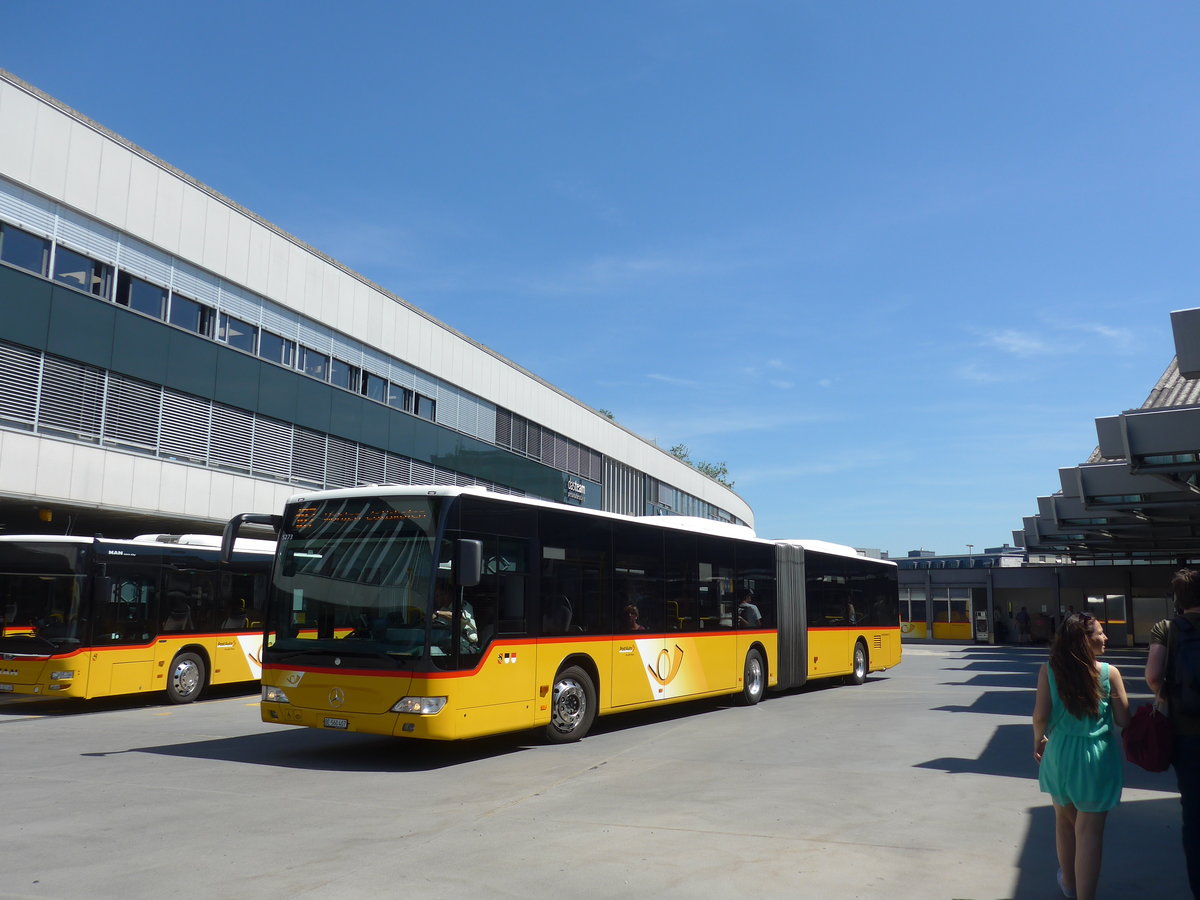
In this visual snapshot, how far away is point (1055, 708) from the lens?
5.50m

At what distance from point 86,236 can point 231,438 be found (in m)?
6.08

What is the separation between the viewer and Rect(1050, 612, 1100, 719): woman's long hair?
5352 millimetres

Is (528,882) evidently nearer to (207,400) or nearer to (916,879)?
(916,879)

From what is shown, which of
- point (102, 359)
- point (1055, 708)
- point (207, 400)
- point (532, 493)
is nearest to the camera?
point (1055, 708)

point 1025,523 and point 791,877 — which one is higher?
point 1025,523

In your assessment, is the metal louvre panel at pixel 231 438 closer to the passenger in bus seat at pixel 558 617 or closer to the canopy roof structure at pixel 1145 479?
the passenger in bus seat at pixel 558 617

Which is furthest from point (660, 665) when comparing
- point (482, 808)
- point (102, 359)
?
point (102, 359)

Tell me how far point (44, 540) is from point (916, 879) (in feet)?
45.8

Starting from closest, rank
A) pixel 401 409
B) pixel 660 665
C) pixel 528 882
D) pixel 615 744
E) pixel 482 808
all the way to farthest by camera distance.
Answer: pixel 528 882 < pixel 482 808 < pixel 615 744 < pixel 660 665 < pixel 401 409

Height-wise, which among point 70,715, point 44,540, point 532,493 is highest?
point 532,493

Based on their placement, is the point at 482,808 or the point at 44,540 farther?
the point at 44,540

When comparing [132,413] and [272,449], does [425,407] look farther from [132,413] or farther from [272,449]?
[132,413]

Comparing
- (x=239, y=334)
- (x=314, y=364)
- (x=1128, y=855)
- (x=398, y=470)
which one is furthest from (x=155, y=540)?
(x=398, y=470)

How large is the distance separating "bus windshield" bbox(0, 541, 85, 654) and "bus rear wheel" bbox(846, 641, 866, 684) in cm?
1537
